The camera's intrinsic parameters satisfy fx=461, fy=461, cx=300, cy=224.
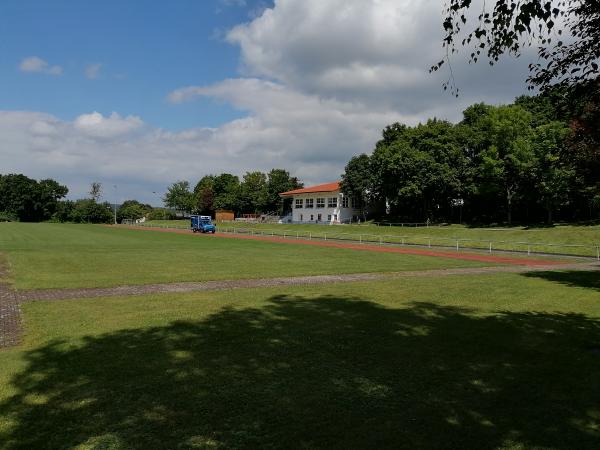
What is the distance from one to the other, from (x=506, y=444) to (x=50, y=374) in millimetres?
5873

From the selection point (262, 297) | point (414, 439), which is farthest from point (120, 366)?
point (262, 297)

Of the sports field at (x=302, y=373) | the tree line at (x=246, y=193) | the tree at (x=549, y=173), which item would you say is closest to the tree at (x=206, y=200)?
the tree line at (x=246, y=193)

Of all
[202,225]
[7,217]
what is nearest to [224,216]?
[202,225]

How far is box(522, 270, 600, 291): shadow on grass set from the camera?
16.9m

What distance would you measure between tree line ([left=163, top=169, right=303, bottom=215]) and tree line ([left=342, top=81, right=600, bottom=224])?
33.0 meters

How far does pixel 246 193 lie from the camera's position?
4427 inches

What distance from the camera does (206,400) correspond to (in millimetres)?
5621

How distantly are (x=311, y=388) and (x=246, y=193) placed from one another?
108 m

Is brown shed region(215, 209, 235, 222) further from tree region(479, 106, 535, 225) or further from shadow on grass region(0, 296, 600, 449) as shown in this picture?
shadow on grass region(0, 296, 600, 449)

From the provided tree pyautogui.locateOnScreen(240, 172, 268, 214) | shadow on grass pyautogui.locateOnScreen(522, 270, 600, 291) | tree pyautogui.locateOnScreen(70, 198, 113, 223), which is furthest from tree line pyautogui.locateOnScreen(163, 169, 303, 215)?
shadow on grass pyautogui.locateOnScreen(522, 270, 600, 291)

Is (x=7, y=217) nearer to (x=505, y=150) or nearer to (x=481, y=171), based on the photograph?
(x=481, y=171)

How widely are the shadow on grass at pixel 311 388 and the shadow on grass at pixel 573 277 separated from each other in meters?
8.36

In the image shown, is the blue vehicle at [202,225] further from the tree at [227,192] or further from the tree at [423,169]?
the tree at [227,192]

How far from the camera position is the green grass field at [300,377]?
4.82 meters
